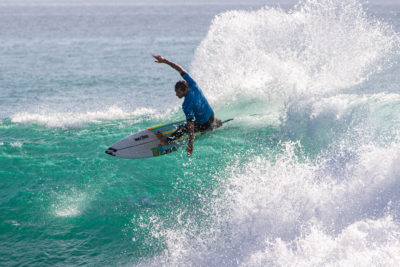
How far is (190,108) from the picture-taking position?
8023 millimetres

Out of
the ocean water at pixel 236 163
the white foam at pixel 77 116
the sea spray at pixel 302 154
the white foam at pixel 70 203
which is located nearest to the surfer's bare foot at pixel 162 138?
the ocean water at pixel 236 163

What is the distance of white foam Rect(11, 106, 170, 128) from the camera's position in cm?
1315

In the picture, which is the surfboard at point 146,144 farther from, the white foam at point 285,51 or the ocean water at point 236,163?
the white foam at point 285,51

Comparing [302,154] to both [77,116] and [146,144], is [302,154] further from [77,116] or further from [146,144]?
[77,116]

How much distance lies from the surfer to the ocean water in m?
0.97

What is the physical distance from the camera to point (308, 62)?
14367mm

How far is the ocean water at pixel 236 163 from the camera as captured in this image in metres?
6.34

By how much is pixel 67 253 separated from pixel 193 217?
2.30 m

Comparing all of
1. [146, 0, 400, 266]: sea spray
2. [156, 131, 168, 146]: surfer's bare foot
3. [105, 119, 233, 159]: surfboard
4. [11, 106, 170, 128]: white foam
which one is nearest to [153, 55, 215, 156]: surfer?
[156, 131, 168, 146]: surfer's bare foot

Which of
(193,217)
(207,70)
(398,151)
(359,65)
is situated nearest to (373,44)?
(359,65)

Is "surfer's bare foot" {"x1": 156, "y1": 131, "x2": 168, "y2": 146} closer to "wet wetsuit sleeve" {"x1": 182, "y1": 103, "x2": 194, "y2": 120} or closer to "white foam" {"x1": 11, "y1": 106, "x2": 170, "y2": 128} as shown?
"wet wetsuit sleeve" {"x1": 182, "y1": 103, "x2": 194, "y2": 120}

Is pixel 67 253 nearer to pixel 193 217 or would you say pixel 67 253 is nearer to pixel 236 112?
pixel 193 217

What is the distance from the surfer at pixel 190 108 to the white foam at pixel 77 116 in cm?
497

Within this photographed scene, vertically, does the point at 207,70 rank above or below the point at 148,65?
above
